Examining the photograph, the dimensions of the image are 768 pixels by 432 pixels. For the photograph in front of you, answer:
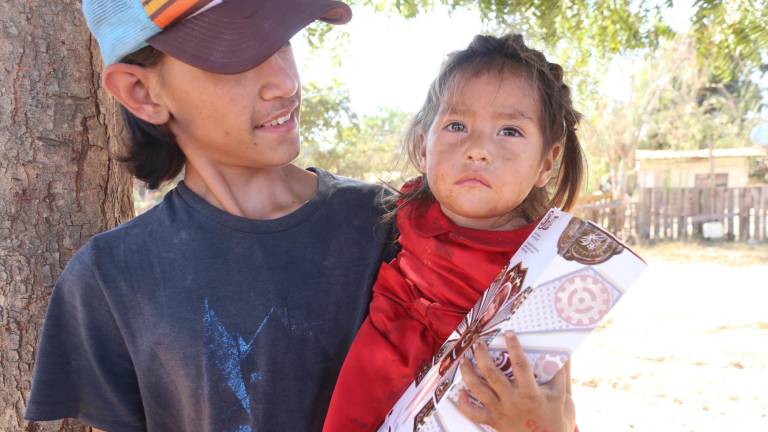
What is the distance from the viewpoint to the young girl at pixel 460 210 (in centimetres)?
154

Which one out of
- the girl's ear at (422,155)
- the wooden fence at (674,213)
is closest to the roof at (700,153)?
the wooden fence at (674,213)

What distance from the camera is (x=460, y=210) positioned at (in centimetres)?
163

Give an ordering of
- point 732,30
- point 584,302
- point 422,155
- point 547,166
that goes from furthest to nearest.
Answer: point 732,30 → point 422,155 → point 547,166 → point 584,302

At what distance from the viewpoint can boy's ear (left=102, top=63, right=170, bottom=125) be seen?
161 centimetres

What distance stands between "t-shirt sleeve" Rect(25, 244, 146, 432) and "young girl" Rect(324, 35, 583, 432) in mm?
478

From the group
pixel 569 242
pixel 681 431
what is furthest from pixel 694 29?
pixel 569 242

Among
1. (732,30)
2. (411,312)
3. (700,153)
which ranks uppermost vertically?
(411,312)

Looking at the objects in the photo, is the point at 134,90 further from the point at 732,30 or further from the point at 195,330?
the point at 732,30

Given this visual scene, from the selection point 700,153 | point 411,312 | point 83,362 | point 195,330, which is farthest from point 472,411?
point 700,153

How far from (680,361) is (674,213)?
1081 centimetres

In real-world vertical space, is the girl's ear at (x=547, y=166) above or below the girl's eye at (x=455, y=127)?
below

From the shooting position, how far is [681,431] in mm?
4957

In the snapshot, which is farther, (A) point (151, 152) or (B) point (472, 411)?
(A) point (151, 152)

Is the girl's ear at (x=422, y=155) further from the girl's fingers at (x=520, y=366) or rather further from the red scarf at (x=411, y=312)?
the girl's fingers at (x=520, y=366)
